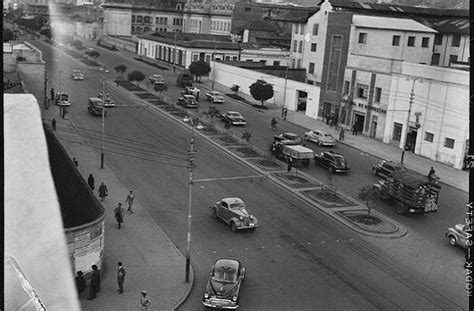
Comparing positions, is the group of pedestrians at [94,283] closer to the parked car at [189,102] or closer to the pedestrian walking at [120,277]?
the pedestrian walking at [120,277]

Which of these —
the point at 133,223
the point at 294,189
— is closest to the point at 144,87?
the point at 294,189

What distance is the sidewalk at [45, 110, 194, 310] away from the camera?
49.9ft

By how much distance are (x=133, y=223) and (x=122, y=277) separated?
584 centimetres

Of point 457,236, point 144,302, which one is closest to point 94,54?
point 457,236

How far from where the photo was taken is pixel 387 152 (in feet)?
122

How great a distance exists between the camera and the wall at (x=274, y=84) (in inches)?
1909

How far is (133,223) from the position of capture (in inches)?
835

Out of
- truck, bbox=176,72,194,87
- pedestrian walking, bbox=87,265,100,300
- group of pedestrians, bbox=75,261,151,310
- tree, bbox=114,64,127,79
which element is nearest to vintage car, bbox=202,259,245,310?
group of pedestrians, bbox=75,261,151,310

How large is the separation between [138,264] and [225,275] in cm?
298

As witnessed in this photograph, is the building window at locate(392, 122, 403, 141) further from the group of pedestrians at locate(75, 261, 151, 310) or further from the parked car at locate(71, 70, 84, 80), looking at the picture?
the parked car at locate(71, 70, 84, 80)

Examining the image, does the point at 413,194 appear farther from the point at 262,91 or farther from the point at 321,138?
the point at 262,91

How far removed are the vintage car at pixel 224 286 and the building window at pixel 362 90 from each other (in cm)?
2871

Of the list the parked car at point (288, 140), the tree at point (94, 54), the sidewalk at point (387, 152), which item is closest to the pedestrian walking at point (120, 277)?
the parked car at point (288, 140)

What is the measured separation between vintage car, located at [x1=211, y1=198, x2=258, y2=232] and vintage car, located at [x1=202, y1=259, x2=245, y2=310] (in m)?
4.57
